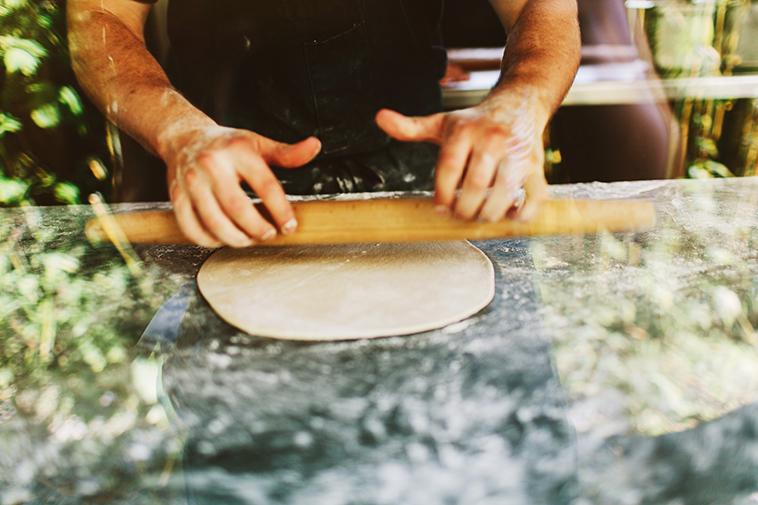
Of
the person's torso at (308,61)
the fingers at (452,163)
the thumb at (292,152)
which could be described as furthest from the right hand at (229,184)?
the person's torso at (308,61)

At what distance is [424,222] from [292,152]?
27 cm

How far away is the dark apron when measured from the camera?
4.79 ft

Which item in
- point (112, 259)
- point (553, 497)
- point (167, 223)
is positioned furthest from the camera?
point (112, 259)

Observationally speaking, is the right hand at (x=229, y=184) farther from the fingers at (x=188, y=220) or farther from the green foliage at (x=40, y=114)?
the green foliage at (x=40, y=114)

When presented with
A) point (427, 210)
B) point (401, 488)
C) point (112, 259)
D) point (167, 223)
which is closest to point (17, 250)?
point (112, 259)

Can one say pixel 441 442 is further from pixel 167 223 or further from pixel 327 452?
pixel 167 223

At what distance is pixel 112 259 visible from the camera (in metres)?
1.23

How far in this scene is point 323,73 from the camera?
1.49 m

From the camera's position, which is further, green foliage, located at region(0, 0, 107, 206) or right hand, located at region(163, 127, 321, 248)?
green foliage, located at region(0, 0, 107, 206)

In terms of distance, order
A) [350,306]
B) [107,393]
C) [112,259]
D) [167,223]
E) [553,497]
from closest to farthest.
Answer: [553,497], [107,393], [350,306], [167,223], [112,259]

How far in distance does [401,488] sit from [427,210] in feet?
1.68

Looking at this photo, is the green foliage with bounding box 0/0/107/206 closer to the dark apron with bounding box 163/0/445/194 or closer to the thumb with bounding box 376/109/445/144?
the dark apron with bounding box 163/0/445/194

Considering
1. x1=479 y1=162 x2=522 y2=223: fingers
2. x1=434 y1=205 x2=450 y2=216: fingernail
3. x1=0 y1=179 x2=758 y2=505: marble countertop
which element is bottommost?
x1=0 y1=179 x2=758 y2=505: marble countertop

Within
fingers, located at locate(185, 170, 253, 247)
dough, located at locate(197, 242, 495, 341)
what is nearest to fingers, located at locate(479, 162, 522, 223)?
dough, located at locate(197, 242, 495, 341)
